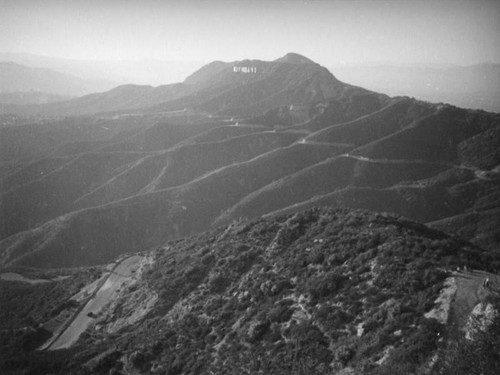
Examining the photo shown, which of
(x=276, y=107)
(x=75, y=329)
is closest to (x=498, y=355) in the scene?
(x=75, y=329)

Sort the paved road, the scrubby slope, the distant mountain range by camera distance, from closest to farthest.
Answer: the scrubby slope → the paved road → the distant mountain range

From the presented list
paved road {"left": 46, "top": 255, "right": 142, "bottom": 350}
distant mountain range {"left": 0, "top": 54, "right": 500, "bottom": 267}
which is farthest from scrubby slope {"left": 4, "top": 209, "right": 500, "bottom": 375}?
distant mountain range {"left": 0, "top": 54, "right": 500, "bottom": 267}

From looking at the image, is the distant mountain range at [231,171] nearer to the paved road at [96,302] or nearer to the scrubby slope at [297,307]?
the paved road at [96,302]

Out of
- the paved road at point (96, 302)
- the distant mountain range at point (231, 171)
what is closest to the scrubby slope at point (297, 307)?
the paved road at point (96, 302)

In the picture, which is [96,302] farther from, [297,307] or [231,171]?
[231,171]

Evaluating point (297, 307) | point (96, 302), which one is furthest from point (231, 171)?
point (297, 307)

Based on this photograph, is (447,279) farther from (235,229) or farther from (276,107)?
(276,107)

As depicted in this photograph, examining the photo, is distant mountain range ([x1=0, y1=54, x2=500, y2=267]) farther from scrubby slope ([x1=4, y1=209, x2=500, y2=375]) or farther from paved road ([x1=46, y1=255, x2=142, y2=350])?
scrubby slope ([x1=4, y1=209, x2=500, y2=375])

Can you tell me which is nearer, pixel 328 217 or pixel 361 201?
pixel 328 217
